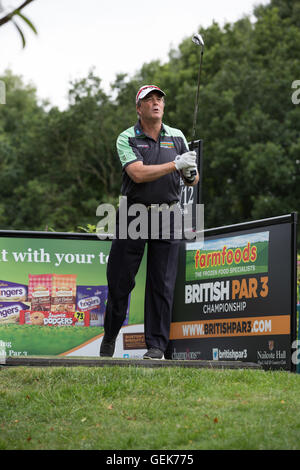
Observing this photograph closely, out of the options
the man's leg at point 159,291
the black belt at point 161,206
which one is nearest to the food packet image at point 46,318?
the man's leg at point 159,291

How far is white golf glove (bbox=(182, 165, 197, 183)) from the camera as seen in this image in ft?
21.4

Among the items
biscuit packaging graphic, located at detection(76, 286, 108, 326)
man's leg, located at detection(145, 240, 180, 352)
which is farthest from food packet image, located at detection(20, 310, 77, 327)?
man's leg, located at detection(145, 240, 180, 352)

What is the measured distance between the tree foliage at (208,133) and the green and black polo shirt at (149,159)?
87.9ft

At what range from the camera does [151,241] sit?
278 inches

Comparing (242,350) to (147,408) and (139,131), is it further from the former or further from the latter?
(147,408)

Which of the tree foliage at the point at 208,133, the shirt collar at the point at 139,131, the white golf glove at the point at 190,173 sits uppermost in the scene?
the tree foliage at the point at 208,133

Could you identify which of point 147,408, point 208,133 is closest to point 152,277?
point 147,408

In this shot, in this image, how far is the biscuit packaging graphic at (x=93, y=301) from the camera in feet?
28.0

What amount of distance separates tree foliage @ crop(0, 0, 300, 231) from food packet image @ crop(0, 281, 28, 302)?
2597 centimetres

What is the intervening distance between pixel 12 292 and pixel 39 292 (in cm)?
29

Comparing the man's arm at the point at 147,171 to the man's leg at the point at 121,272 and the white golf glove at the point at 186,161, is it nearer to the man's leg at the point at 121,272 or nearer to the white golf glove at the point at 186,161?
the white golf glove at the point at 186,161

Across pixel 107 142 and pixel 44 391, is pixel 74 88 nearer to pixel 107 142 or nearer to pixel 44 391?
pixel 107 142

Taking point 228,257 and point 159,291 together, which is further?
point 228,257
